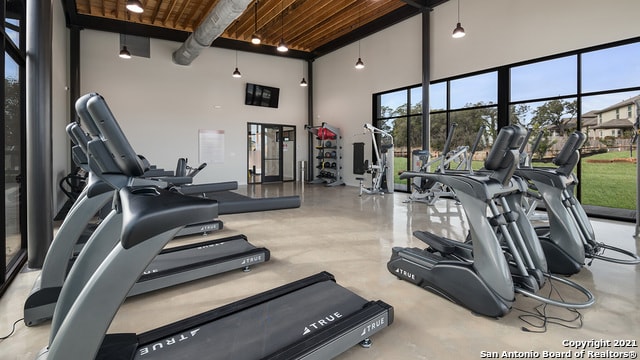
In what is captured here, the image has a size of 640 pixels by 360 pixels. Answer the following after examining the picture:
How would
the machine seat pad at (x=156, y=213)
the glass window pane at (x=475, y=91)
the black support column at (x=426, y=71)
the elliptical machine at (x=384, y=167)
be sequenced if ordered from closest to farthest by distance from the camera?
the machine seat pad at (x=156, y=213), the glass window pane at (x=475, y=91), the black support column at (x=426, y=71), the elliptical machine at (x=384, y=167)

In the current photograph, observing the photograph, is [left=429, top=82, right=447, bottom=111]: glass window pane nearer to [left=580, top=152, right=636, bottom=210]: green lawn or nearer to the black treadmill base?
[left=580, top=152, right=636, bottom=210]: green lawn

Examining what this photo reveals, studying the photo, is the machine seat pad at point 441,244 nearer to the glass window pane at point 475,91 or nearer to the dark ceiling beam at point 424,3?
the glass window pane at point 475,91

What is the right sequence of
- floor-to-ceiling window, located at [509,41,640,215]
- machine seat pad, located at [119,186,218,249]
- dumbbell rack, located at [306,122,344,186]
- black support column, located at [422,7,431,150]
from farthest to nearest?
1. dumbbell rack, located at [306,122,344,186]
2. black support column, located at [422,7,431,150]
3. floor-to-ceiling window, located at [509,41,640,215]
4. machine seat pad, located at [119,186,218,249]

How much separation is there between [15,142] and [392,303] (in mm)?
4227

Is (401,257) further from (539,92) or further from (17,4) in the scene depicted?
(539,92)

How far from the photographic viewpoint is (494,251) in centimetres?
213

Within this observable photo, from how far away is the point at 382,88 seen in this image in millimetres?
9438

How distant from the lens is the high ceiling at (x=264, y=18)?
7918 mm

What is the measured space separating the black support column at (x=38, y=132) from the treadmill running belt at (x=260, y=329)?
225 centimetres

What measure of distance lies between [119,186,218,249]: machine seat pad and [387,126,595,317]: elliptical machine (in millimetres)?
1895

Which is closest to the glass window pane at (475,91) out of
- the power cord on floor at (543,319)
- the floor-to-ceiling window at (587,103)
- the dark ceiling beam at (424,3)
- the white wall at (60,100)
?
the floor-to-ceiling window at (587,103)

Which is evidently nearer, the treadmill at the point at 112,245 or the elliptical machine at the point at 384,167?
the treadmill at the point at 112,245

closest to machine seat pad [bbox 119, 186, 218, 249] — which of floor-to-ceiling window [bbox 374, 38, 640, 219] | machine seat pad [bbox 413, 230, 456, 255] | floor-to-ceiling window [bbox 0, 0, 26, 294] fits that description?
machine seat pad [bbox 413, 230, 456, 255]

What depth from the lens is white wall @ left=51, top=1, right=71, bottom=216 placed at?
5.81 meters
